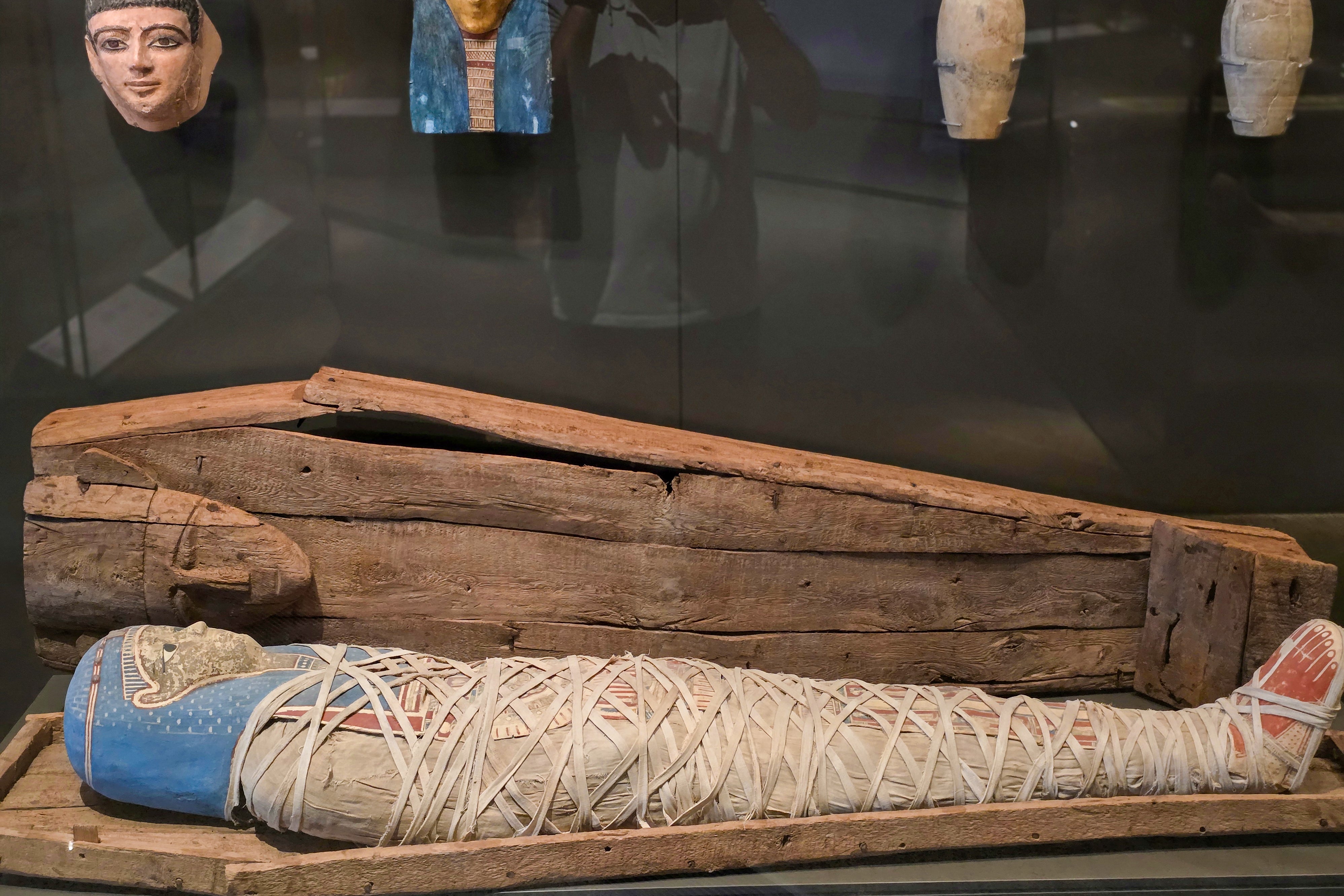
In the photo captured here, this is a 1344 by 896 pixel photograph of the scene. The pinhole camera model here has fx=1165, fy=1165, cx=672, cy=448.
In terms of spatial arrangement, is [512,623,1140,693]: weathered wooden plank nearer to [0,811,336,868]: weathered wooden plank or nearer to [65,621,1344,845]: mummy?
[65,621,1344,845]: mummy

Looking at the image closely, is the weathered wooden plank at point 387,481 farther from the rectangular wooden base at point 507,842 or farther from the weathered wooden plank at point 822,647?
the rectangular wooden base at point 507,842

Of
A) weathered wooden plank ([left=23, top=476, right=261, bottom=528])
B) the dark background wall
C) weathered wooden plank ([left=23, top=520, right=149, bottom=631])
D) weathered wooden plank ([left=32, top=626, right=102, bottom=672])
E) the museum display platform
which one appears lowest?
the museum display platform

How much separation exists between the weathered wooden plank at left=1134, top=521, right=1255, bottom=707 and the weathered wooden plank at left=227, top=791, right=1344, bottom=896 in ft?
1.22

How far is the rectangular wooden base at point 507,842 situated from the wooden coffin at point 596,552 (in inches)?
15.2

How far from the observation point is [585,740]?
1.94m

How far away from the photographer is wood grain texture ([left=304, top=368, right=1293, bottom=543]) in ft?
7.56

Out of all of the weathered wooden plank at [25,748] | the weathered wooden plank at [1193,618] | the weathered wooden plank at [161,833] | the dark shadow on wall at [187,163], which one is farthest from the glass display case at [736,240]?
the weathered wooden plank at [161,833]

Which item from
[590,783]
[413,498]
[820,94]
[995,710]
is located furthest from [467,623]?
[820,94]

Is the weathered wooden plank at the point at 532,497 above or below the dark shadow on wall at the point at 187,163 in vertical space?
below

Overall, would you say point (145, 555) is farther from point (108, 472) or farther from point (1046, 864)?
point (1046, 864)

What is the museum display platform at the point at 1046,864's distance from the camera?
73.4 inches

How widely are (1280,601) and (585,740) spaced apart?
140 centimetres

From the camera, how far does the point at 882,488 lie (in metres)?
2.38

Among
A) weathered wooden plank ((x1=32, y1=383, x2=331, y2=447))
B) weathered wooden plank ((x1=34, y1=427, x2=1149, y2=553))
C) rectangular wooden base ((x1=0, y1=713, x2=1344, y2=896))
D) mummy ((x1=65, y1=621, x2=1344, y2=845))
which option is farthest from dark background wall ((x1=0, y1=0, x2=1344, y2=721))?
rectangular wooden base ((x1=0, y1=713, x2=1344, y2=896))
